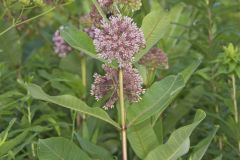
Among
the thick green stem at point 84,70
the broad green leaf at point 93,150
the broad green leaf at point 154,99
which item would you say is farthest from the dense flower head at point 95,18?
the thick green stem at point 84,70

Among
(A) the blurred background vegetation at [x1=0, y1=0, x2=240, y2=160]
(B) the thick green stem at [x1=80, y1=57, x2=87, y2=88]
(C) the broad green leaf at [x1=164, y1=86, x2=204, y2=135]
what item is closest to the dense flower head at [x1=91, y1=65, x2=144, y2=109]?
(A) the blurred background vegetation at [x1=0, y1=0, x2=240, y2=160]

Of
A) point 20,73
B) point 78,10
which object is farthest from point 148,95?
point 78,10

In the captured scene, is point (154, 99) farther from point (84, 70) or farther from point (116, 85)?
point (84, 70)

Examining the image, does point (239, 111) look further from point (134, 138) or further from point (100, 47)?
point (100, 47)

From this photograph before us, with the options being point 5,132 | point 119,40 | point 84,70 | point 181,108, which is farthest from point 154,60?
point 84,70

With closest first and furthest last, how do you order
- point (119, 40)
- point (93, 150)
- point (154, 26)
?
point (119, 40), point (154, 26), point (93, 150)

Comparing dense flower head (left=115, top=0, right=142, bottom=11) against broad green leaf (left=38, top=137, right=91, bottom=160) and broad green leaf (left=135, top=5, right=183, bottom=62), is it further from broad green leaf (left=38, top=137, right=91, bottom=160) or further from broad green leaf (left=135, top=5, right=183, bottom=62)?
broad green leaf (left=38, top=137, right=91, bottom=160)
